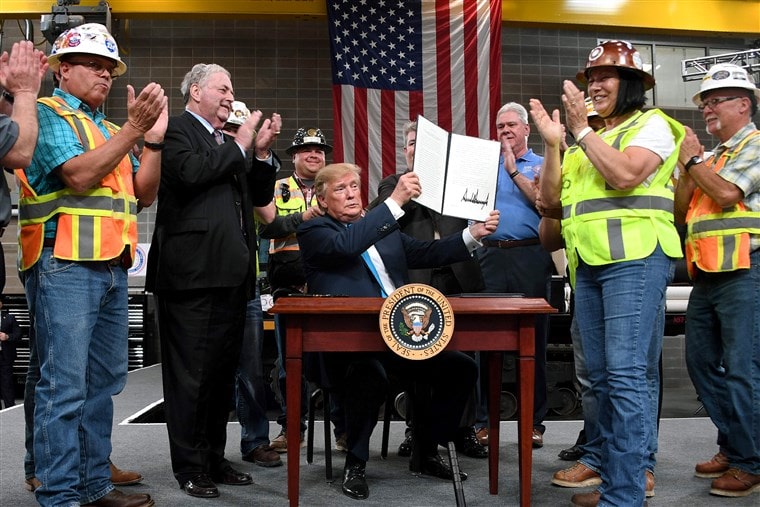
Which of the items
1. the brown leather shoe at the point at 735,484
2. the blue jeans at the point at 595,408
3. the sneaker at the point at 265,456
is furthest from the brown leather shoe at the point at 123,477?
the brown leather shoe at the point at 735,484

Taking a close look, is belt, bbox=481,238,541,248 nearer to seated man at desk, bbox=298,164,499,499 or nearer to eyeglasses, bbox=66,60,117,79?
seated man at desk, bbox=298,164,499,499

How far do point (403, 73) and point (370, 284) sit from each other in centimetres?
567

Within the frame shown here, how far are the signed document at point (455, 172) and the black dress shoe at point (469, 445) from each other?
1317 mm

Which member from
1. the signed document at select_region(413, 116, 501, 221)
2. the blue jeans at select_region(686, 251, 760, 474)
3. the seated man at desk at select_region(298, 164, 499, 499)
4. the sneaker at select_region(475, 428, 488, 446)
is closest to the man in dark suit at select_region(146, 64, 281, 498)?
the seated man at desk at select_region(298, 164, 499, 499)

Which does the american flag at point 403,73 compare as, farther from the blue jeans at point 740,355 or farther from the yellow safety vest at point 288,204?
the blue jeans at point 740,355

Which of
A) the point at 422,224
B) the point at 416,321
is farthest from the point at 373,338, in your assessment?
the point at 422,224

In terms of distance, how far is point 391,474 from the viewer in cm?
374

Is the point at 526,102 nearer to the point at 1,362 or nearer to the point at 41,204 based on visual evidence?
the point at 1,362

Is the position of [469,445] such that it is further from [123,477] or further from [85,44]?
[85,44]

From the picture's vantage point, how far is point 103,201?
113 inches

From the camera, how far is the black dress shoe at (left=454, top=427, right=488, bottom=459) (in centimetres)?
409

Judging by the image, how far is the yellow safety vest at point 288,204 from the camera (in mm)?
4727

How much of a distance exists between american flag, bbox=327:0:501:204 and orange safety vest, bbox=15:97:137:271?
19.2 feet

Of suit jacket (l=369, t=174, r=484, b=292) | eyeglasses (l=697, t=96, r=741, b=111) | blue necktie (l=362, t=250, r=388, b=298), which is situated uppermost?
eyeglasses (l=697, t=96, r=741, b=111)
